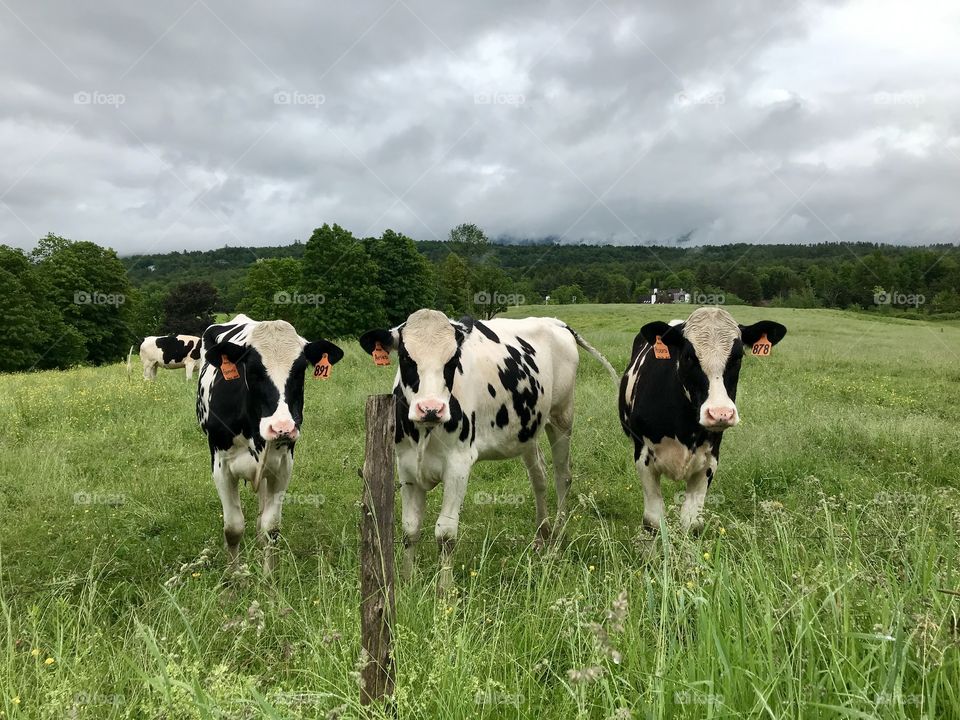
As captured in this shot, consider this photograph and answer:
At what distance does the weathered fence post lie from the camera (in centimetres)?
286

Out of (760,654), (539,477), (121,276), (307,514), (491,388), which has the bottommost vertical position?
(307,514)

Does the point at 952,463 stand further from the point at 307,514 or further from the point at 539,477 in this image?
the point at 307,514

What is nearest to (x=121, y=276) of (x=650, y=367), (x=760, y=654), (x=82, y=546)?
(x=82, y=546)

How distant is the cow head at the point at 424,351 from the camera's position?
4863 millimetres

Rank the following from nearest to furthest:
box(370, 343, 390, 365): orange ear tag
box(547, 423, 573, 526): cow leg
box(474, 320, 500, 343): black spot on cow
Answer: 1. box(370, 343, 390, 365): orange ear tag
2. box(474, 320, 500, 343): black spot on cow
3. box(547, 423, 573, 526): cow leg

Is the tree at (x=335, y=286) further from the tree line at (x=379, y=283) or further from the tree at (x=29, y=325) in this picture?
the tree at (x=29, y=325)

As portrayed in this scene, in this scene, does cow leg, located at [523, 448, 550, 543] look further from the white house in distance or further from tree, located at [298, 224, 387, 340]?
the white house in distance

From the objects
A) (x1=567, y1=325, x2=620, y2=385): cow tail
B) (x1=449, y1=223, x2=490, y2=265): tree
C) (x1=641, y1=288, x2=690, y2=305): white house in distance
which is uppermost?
(x1=449, y1=223, x2=490, y2=265): tree

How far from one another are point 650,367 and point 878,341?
29966 mm

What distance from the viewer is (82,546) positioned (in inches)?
243

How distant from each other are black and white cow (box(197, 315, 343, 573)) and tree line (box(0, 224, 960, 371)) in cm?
1640

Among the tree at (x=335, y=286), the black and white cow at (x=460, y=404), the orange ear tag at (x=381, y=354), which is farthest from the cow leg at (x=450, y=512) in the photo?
the tree at (x=335, y=286)

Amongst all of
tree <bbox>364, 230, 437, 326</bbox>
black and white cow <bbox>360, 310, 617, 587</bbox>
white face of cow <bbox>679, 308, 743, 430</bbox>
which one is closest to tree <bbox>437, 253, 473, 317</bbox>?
tree <bbox>364, 230, 437, 326</bbox>

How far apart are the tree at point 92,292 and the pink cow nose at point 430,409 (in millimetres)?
41718
